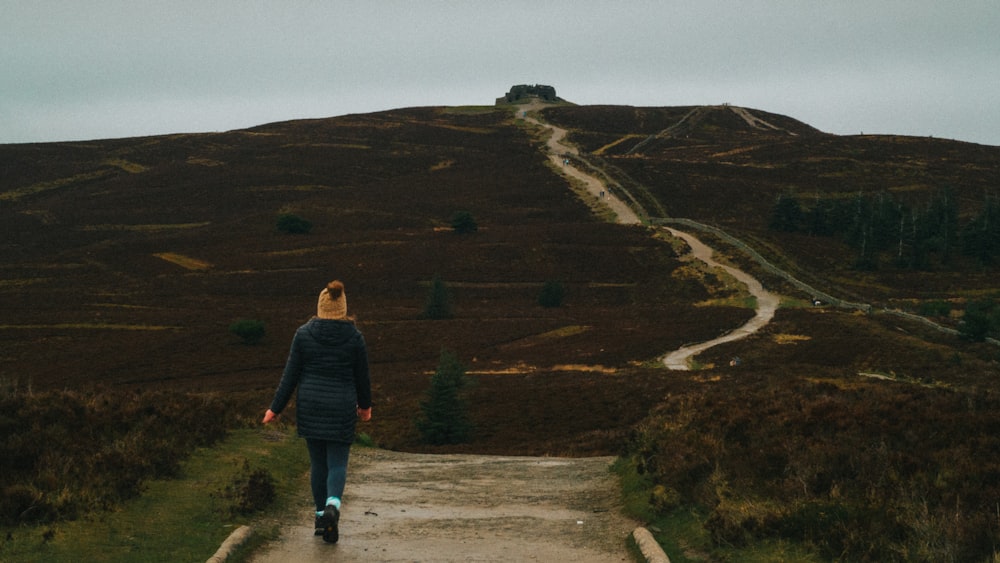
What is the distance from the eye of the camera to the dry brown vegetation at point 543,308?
9499 mm

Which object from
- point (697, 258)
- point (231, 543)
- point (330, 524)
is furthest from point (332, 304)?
point (697, 258)

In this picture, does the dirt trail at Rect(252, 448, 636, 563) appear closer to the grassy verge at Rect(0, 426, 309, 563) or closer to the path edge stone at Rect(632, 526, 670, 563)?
the path edge stone at Rect(632, 526, 670, 563)

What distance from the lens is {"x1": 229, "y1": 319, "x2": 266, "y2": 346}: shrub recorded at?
206 ft

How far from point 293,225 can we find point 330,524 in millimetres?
100725

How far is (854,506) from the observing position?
7797 mm

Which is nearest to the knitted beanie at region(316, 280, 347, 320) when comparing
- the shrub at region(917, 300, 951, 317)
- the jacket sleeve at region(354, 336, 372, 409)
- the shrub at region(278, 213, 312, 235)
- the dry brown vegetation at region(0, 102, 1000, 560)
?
the jacket sleeve at region(354, 336, 372, 409)

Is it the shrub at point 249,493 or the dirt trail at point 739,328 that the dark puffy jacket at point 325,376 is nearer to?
the shrub at point 249,493

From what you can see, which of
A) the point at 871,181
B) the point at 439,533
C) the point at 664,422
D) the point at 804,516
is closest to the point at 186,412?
the point at 439,533

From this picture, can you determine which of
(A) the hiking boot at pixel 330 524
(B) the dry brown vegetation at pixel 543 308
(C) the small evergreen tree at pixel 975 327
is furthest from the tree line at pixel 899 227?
(A) the hiking boot at pixel 330 524

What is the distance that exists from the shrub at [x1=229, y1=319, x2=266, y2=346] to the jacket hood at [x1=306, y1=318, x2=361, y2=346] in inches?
2220

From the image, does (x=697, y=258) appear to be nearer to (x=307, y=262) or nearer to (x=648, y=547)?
(x=307, y=262)

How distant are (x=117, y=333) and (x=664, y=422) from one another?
6065 cm

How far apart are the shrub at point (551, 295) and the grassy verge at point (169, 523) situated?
65.1 metres

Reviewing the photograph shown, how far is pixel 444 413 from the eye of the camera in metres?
30.7
